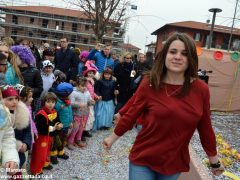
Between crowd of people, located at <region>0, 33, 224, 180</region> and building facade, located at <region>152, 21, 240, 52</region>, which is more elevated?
building facade, located at <region>152, 21, 240, 52</region>

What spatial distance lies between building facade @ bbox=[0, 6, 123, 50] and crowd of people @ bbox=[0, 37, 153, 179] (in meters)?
64.8

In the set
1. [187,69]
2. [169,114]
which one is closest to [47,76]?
[187,69]

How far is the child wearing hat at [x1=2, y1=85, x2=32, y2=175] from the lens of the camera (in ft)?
11.0

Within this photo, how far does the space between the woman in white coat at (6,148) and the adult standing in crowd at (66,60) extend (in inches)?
208

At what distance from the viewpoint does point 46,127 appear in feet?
15.5

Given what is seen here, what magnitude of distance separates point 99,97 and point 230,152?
2.93m

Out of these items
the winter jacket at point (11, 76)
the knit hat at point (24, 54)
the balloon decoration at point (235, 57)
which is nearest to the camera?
the winter jacket at point (11, 76)

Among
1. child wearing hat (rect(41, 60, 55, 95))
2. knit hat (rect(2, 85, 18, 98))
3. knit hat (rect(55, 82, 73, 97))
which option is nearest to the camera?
knit hat (rect(2, 85, 18, 98))

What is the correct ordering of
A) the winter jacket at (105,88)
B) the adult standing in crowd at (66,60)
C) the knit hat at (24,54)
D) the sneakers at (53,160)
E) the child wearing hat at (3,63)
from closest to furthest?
1. the child wearing hat at (3,63)
2. the knit hat at (24,54)
3. the sneakers at (53,160)
4. the winter jacket at (105,88)
5. the adult standing in crowd at (66,60)

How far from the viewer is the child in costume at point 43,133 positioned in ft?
15.2

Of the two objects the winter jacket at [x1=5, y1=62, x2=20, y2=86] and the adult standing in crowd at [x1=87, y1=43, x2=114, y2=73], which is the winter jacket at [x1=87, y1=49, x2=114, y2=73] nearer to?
the adult standing in crowd at [x1=87, y1=43, x2=114, y2=73]

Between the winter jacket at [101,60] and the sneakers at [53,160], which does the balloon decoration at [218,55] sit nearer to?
the winter jacket at [101,60]

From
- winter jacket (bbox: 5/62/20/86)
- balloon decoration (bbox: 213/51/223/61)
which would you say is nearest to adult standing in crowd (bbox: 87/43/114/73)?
winter jacket (bbox: 5/62/20/86)

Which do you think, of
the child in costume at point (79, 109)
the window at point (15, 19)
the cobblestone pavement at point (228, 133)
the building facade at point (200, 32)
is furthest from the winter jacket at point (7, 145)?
the window at point (15, 19)
